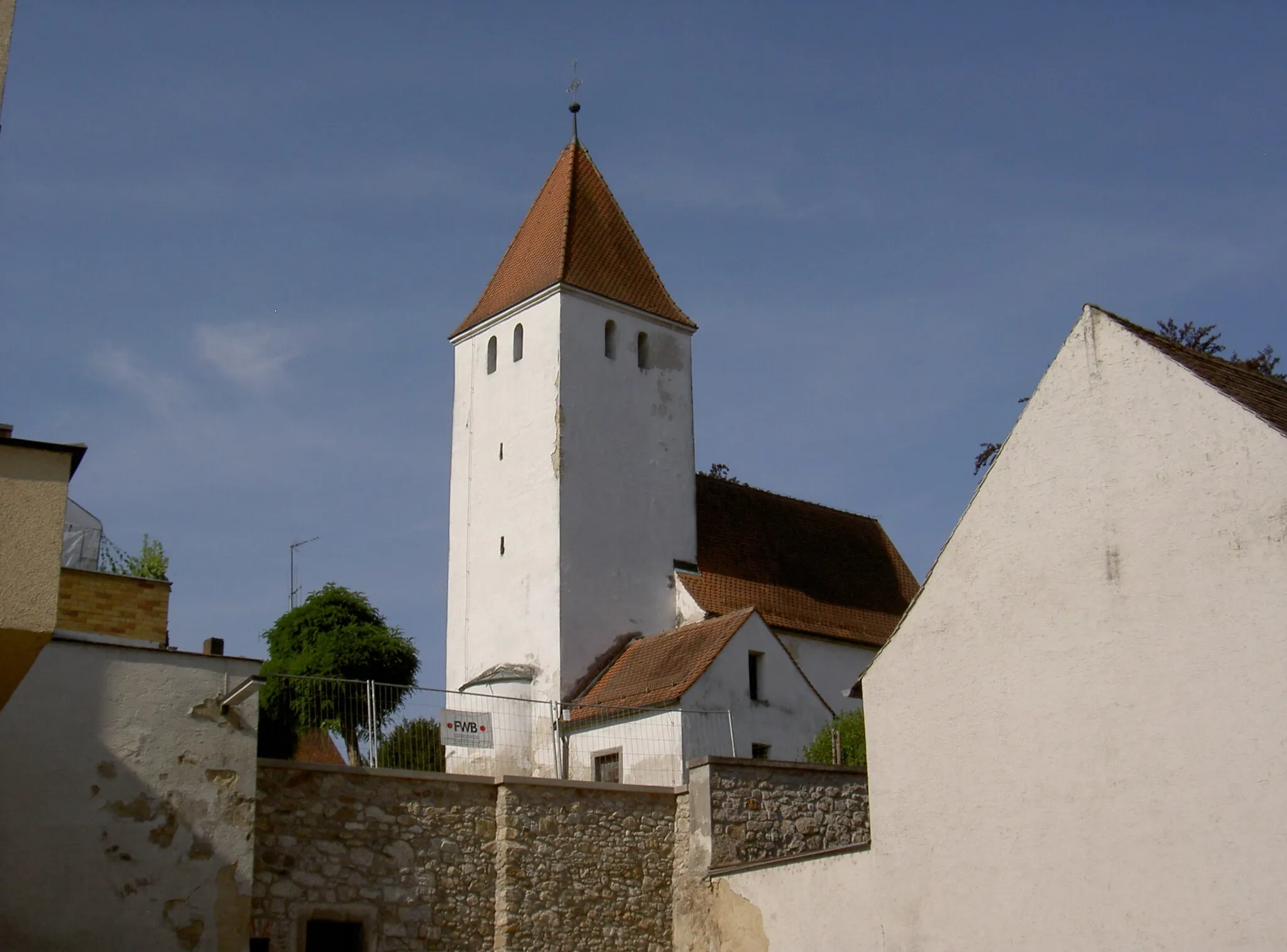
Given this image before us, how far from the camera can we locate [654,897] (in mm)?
19375

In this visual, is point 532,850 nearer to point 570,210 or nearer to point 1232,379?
point 1232,379

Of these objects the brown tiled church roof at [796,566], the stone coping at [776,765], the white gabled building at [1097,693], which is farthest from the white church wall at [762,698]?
the white gabled building at [1097,693]

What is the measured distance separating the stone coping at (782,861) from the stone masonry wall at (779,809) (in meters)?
0.14

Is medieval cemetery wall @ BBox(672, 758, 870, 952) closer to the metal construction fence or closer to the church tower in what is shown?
the metal construction fence

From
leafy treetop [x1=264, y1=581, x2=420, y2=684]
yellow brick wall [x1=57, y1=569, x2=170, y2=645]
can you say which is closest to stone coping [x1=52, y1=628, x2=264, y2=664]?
yellow brick wall [x1=57, y1=569, x2=170, y2=645]

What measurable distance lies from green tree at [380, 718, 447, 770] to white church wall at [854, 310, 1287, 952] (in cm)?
638

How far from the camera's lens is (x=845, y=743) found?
81.3ft

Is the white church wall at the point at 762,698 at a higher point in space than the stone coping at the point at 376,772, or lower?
higher

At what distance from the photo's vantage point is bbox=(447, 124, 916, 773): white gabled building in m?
30.0

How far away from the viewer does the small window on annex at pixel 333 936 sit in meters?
17.1

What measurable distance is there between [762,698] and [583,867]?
8.81 m

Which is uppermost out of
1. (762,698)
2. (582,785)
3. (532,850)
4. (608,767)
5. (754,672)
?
(754,672)

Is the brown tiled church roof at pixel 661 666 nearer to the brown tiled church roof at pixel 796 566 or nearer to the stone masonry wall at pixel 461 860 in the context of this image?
the brown tiled church roof at pixel 796 566

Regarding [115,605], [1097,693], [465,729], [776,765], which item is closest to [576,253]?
[465,729]
